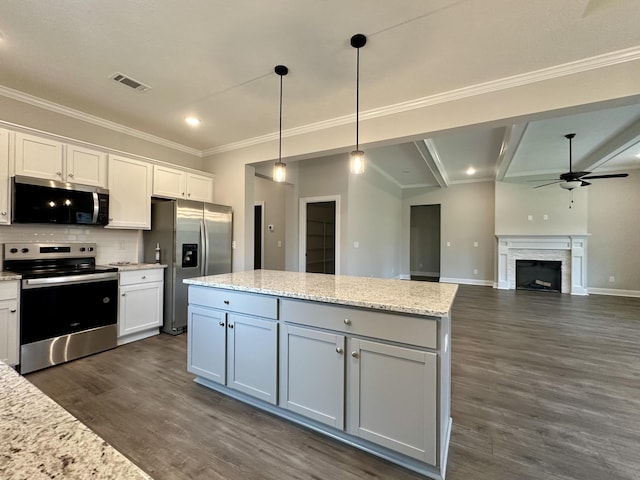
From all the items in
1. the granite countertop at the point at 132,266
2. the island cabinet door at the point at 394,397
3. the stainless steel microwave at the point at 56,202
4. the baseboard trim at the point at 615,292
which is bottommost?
the baseboard trim at the point at 615,292

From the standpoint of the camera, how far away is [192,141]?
447cm

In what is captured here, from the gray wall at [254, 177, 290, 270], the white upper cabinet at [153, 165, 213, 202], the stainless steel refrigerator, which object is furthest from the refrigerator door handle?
the gray wall at [254, 177, 290, 270]

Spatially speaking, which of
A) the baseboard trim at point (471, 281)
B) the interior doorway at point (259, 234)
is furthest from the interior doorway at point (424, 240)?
the interior doorway at point (259, 234)

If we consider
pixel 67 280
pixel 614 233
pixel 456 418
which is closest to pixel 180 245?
pixel 67 280

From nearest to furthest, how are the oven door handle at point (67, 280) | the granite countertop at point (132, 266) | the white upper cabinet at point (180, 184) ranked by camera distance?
the oven door handle at point (67, 280) < the granite countertop at point (132, 266) < the white upper cabinet at point (180, 184)

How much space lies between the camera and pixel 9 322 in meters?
2.61

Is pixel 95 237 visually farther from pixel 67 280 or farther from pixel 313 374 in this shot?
pixel 313 374

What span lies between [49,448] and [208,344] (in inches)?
79.3

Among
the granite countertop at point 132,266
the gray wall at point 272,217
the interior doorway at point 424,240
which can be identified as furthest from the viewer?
the interior doorway at point 424,240

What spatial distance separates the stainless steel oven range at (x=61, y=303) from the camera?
2729 millimetres

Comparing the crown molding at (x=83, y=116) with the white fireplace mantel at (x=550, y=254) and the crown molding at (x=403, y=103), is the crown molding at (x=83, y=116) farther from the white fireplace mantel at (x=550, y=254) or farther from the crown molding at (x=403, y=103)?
the white fireplace mantel at (x=550, y=254)

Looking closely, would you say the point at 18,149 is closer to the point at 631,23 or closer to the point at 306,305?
the point at 306,305

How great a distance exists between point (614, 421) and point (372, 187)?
17.0 feet

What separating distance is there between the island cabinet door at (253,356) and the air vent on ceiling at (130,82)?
2.39m
